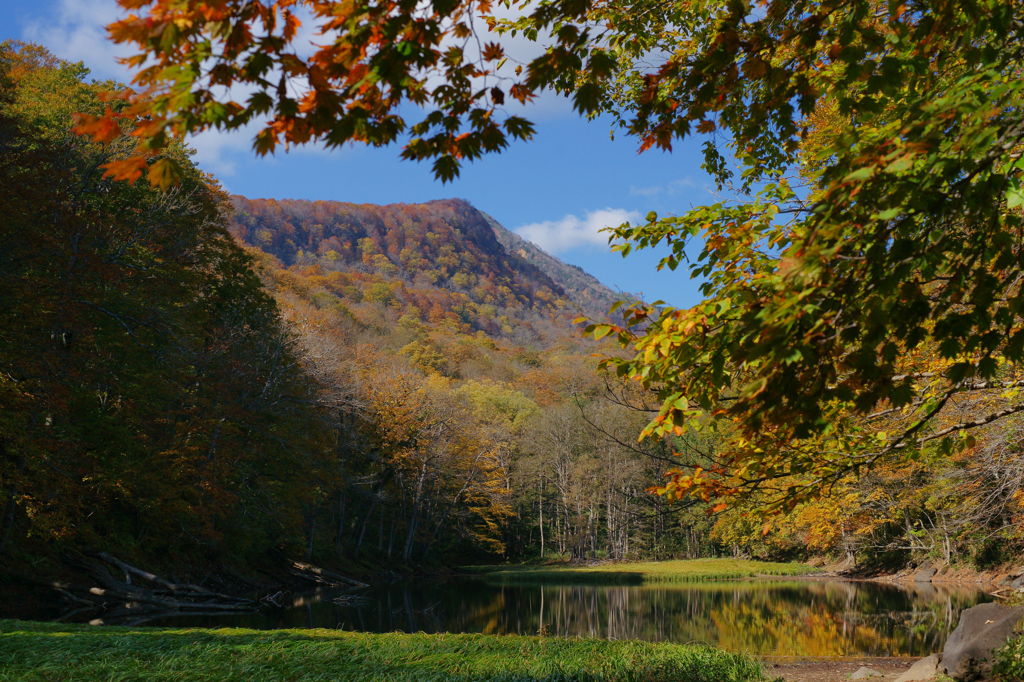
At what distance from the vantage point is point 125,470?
53.4ft

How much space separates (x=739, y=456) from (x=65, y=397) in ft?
43.6

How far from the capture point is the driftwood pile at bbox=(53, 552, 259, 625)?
1501 centimetres

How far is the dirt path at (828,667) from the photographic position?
10.6 metres

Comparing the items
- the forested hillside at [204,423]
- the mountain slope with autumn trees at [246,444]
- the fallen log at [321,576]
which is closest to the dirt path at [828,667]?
the mountain slope with autumn trees at [246,444]

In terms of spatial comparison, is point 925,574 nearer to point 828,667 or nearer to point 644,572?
point 644,572

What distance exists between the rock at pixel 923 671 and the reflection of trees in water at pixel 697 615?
400 cm

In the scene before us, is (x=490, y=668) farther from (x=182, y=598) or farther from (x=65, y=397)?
(x=182, y=598)

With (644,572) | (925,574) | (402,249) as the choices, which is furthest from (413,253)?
(925,574)

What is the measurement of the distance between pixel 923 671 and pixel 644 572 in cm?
3042

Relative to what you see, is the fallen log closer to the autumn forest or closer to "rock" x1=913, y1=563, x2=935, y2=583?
the autumn forest

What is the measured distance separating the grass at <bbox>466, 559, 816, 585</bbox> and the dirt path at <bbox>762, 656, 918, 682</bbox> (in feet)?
71.7

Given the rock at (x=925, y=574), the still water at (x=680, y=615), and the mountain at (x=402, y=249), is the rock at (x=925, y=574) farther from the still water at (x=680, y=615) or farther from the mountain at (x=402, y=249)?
the mountain at (x=402, y=249)

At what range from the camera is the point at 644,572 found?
3866cm

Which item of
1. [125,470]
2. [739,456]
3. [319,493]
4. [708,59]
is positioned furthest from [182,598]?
[708,59]
